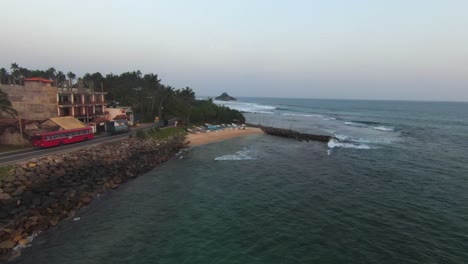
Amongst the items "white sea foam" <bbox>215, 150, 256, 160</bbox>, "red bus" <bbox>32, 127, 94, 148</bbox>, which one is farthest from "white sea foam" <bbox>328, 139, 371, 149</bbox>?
"red bus" <bbox>32, 127, 94, 148</bbox>

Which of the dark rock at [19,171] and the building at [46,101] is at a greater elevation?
the building at [46,101]

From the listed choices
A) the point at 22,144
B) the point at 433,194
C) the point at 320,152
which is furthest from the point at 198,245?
the point at 320,152

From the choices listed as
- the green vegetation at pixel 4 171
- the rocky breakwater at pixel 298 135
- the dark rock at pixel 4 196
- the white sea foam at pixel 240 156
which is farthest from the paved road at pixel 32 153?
the rocky breakwater at pixel 298 135

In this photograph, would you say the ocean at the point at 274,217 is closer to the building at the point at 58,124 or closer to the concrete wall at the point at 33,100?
the building at the point at 58,124

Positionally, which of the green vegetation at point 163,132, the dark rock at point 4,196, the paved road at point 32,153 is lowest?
the dark rock at point 4,196

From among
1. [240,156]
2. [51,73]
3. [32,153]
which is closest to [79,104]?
[32,153]

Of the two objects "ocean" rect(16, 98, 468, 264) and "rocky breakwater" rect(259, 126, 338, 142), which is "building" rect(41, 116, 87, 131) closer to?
"ocean" rect(16, 98, 468, 264)

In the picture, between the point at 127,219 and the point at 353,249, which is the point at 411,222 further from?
the point at 127,219

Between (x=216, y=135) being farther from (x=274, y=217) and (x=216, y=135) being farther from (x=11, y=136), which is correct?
(x=274, y=217)
